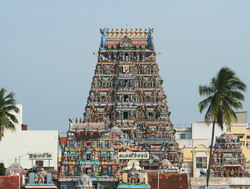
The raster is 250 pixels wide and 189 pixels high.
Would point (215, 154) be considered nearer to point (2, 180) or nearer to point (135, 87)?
point (135, 87)

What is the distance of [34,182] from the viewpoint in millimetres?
149000

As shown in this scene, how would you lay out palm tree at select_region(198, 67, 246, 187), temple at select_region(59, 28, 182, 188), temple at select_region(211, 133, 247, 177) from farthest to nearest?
1. temple at select_region(59, 28, 182, 188)
2. temple at select_region(211, 133, 247, 177)
3. palm tree at select_region(198, 67, 246, 187)

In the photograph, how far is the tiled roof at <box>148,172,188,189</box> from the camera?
504 ft

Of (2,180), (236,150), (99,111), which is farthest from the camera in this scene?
(99,111)

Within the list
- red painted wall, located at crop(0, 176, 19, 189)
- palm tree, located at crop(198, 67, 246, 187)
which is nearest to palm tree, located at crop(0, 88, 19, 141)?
red painted wall, located at crop(0, 176, 19, 189)

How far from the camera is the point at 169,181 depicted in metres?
154

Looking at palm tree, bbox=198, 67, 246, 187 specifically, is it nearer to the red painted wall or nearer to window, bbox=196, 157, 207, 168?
the red painted wall

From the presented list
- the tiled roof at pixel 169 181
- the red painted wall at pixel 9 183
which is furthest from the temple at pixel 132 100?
the red painted wall at pixel 9 183

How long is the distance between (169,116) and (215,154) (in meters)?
19.5

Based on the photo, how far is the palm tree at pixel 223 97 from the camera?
144 metres

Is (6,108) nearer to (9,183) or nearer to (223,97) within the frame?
(9,183)

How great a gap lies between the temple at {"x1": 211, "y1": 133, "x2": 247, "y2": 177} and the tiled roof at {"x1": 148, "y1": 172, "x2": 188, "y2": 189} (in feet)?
61.1

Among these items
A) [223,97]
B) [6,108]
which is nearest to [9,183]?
[6,108]

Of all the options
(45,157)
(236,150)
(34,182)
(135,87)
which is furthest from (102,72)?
(34,182)
